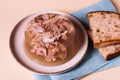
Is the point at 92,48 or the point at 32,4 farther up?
the point at 32,4

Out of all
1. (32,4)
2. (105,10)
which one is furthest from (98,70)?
(32,4)

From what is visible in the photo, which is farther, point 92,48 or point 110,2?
point 110,2

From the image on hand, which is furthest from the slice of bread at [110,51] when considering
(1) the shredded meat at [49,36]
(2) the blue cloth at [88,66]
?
(1) the shredded meat at [49,36]

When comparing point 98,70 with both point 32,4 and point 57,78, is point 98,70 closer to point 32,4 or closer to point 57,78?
point 57,78

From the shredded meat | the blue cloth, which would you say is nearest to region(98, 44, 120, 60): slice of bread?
the blue cloth

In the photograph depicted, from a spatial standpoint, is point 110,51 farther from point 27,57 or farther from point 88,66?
point 27,57

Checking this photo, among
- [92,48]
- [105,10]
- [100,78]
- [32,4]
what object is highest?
[32,4]
